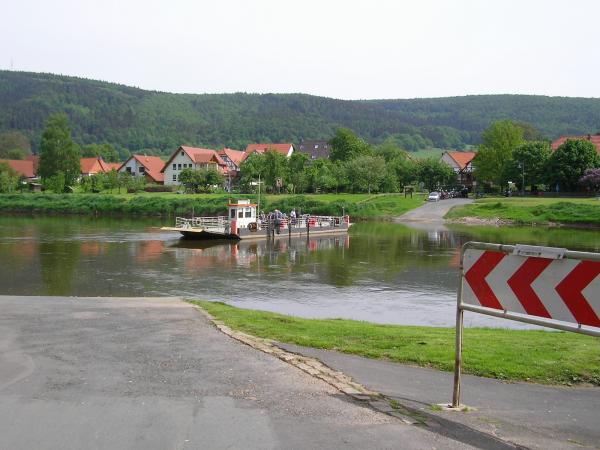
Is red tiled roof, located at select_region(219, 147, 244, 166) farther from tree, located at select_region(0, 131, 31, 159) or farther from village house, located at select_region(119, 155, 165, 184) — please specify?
tree, located at select_region(0, 131, 31, 159)

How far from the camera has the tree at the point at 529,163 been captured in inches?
3533

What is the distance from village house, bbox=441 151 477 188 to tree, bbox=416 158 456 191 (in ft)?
49.1

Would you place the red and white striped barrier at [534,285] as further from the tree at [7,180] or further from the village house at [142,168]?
the village house at [142,168]

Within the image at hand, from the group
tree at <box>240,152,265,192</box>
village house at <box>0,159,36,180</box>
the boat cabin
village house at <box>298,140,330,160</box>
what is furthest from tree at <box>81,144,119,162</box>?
the boat cabin

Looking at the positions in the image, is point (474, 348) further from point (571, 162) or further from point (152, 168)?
point (152, 168)

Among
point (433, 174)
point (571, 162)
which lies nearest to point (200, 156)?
point (433, 174)

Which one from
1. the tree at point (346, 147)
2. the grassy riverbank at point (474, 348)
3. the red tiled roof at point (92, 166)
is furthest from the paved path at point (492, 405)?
the red tiled roof at point (92, 166)

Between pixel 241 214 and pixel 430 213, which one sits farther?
pixel 430 213

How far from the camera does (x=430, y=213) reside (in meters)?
78.1

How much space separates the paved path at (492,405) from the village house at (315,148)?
170952 mm

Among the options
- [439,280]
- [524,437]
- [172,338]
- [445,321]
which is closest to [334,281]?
[439,280]

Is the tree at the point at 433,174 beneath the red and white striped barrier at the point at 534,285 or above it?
above

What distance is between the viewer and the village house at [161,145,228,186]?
4946 inches

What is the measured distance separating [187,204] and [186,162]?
41.6 metres
